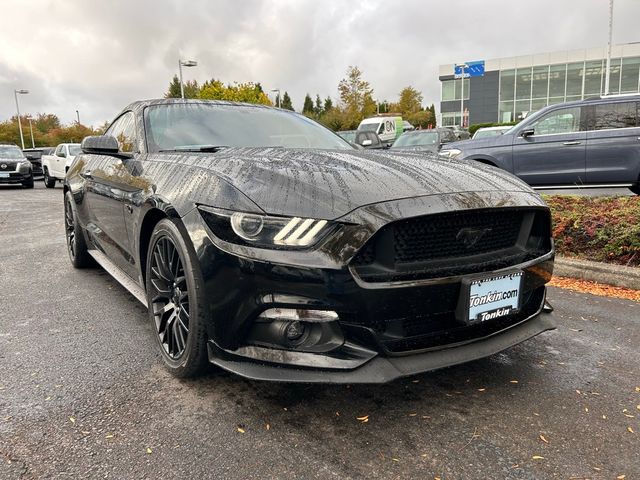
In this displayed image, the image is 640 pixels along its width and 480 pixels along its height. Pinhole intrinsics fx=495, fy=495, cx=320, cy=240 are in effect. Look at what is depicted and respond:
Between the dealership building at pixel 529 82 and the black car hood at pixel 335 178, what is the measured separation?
4232 centimetres

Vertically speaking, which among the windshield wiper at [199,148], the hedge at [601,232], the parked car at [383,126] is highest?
the parked car at [383,126]

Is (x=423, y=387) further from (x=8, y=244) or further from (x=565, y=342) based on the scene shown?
(x=8, y=244)

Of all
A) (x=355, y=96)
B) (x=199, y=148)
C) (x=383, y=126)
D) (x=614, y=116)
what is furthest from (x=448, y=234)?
(x=355, y=96)

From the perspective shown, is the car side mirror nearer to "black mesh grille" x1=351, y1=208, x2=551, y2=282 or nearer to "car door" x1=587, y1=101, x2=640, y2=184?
"black mesh grille" x1=351, y1=208, x2=551, y2=282

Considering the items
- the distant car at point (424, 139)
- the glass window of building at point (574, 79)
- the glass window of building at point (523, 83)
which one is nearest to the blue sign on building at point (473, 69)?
the glass window of building at point (523, 83)

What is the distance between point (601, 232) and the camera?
4.50 meters

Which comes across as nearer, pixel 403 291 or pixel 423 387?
pixel 403 291

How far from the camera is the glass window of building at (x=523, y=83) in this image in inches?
1801

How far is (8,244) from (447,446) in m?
6.83

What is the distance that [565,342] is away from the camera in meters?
3.03

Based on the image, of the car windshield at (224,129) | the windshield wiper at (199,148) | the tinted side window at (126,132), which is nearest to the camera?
the windshield wiper at (199,148)

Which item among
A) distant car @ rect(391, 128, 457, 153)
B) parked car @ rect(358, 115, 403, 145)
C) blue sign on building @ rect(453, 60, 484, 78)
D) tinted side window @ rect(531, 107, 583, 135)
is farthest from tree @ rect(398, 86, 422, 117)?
tinted side window @ rect(531, 107, 583, 135)

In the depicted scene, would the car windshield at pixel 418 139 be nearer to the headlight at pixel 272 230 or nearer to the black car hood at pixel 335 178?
the black car hood at pixel 335 178

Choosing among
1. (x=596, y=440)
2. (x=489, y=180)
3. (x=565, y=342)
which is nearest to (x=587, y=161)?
(x=565, y=342)
